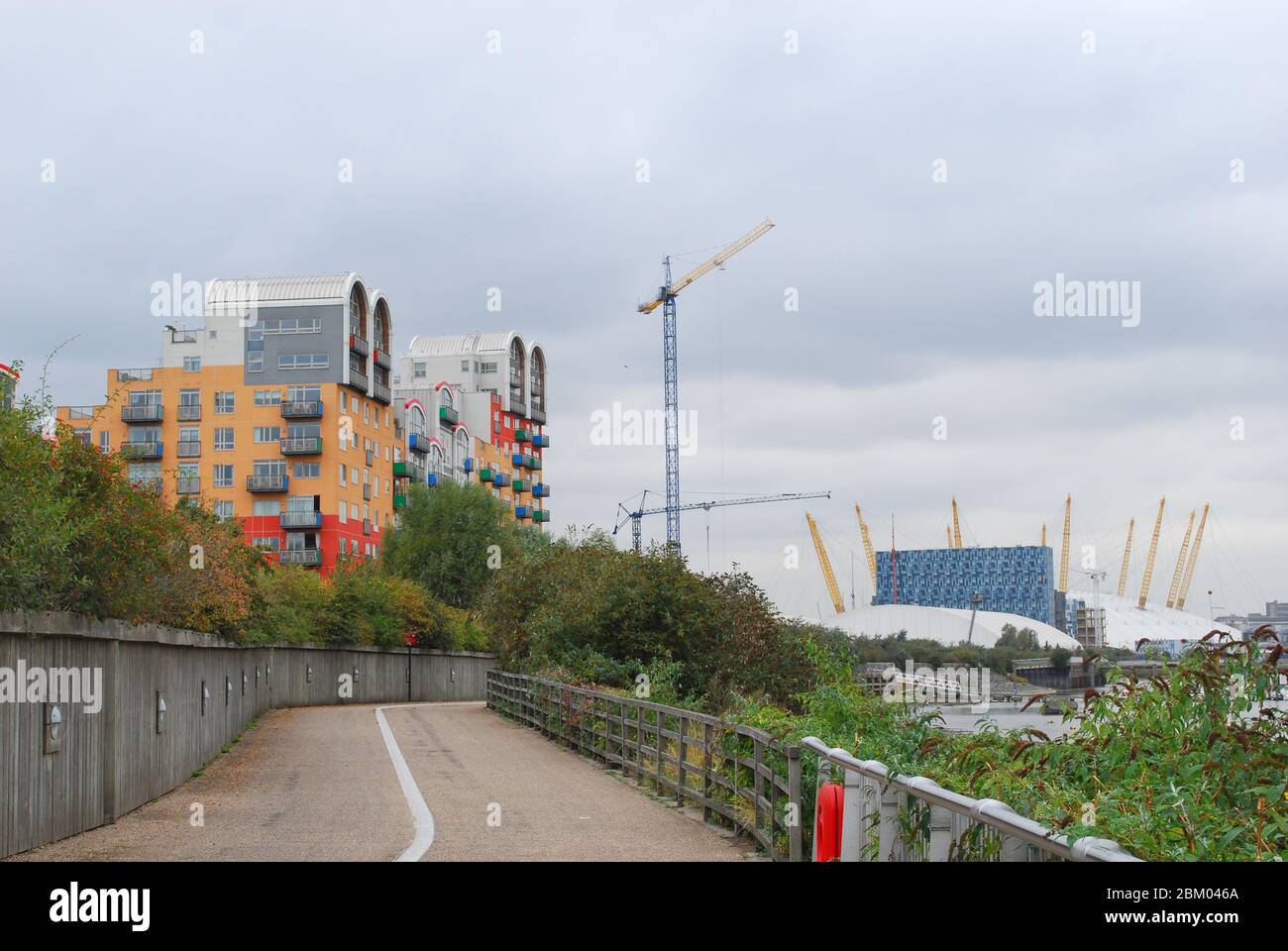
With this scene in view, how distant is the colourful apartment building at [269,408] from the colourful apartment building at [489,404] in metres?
21.8

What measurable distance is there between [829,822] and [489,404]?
112687 millimetres

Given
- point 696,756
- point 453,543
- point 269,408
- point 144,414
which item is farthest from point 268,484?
point 696,756

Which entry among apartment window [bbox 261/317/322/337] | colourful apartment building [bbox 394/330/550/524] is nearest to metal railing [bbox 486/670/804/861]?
apartment window [bbox 261/317/322/337]

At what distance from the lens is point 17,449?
14156 mm

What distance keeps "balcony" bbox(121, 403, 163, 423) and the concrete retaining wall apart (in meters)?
63.8

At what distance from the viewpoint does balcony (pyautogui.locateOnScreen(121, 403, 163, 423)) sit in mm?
86375

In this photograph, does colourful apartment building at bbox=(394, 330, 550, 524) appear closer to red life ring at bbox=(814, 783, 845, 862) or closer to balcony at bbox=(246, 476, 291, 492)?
balcony at bbox=(246, 476, 291, 492)

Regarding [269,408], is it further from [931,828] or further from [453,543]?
[931,828]

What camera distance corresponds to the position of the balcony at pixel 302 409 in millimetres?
84688

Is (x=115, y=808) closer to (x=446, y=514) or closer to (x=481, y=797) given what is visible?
(x=481, y=797)

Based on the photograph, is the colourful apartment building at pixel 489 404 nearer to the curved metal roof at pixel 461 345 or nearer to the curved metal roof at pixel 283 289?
the curved metal roof at pixel 461 345

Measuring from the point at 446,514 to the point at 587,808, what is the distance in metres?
65.8

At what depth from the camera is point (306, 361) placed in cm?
8619
